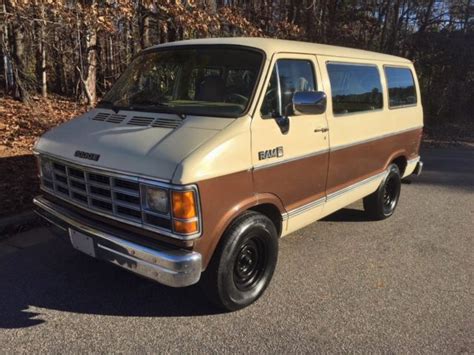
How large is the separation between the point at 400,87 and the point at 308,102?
9.47 feet

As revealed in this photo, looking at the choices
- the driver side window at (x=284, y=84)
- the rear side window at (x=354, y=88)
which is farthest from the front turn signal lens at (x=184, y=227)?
the rear side window at (x=354, y=88)

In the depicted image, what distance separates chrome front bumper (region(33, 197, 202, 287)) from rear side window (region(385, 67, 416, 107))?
3709mm

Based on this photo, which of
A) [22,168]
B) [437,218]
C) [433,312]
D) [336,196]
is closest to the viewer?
[433,312]

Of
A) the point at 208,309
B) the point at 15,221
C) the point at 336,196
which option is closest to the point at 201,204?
the point at 208,309

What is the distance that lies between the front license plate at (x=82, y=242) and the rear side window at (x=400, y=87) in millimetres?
3980

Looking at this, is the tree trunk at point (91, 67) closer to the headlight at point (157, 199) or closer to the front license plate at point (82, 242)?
the front license plate at point (82, 242)

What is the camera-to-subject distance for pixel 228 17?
938cm

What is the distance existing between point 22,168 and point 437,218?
5.98 meters

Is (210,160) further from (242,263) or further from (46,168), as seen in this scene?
(46,168)

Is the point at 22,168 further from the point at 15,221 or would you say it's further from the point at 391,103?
the point at 391,103

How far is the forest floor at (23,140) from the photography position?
5.71 metres

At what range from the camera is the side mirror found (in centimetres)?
357

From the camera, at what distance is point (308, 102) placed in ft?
11.7

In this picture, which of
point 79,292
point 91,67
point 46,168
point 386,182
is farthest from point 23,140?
point 386,182
